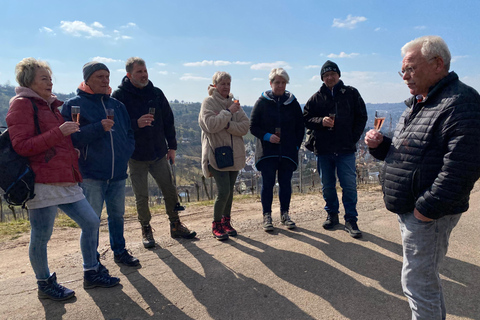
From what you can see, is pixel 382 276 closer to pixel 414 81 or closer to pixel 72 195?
pixel 414 81

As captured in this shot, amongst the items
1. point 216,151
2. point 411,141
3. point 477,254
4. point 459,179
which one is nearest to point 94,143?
point 216,151

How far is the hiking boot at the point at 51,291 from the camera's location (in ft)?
9.35

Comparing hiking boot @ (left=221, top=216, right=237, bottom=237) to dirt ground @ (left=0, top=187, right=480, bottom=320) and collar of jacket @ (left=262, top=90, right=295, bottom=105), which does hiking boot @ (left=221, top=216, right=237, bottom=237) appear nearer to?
dirt ground @ (left=0, top=187, right=480, bottom=320)

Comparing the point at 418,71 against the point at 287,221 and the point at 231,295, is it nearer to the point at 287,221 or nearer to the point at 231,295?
the point at 231,295

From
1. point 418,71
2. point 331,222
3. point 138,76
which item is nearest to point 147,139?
point 138,76

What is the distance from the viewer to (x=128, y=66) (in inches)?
151

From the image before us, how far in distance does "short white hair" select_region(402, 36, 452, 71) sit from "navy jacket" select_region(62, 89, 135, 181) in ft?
9.14

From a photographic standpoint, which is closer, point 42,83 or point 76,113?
point 42,83

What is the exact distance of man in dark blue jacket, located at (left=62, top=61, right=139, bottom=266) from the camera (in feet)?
9.98

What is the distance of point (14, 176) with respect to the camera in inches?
97.8

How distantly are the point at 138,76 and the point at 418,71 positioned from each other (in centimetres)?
307

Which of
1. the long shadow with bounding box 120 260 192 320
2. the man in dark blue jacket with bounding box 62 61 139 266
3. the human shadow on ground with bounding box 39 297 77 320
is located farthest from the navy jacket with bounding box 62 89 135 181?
the human shadow on ground with bounding box 39 297 77 320

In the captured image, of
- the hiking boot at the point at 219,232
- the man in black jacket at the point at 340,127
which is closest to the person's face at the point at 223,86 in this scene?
the man in black jacket at the point at 340,127

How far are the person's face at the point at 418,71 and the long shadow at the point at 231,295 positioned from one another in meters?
2.04
